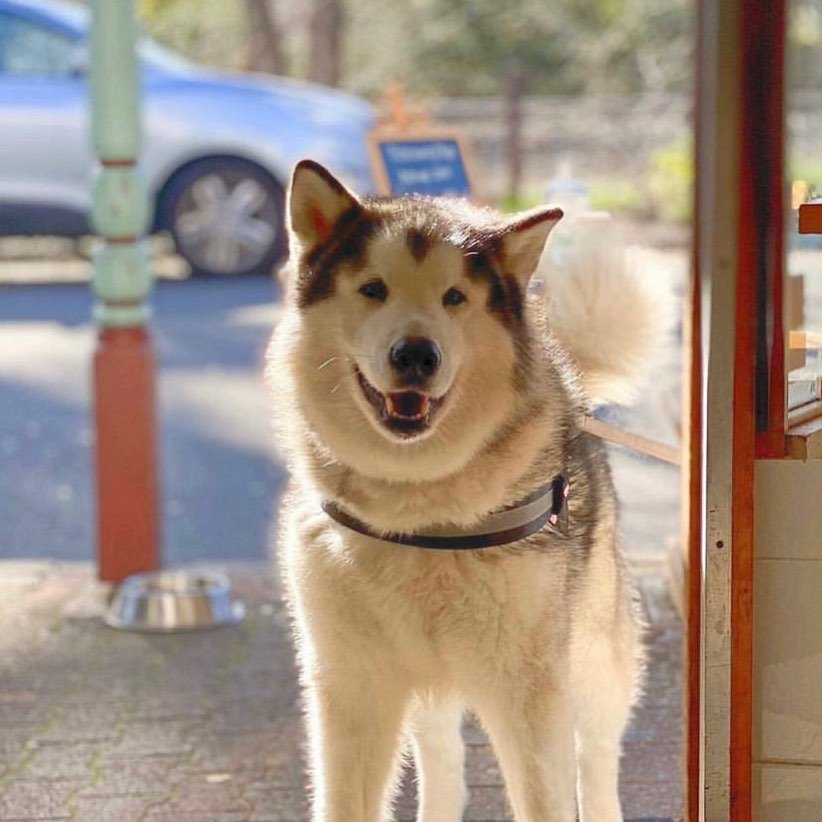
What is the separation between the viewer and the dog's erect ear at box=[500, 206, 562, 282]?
131 inches

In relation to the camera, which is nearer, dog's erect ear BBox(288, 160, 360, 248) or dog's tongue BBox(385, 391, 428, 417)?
dog's tongue BBox(385, 391, 428, 417)

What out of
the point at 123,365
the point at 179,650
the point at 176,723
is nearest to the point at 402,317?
the point at 176,723

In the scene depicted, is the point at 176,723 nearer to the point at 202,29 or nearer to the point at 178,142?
the point at 178,142

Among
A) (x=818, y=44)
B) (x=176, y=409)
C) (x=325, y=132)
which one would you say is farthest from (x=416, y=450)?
(x=325, y=132)

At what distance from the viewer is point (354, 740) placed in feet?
11.2

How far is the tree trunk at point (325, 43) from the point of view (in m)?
25.5

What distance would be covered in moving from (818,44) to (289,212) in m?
4.52

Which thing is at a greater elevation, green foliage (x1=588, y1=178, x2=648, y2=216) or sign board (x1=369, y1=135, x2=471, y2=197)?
sign board (x1=369, y1=135, x2=471, y2=197)

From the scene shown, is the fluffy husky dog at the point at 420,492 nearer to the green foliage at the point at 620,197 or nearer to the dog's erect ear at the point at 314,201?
the dog's erect ear at the point at 314,201

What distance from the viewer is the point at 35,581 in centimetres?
665

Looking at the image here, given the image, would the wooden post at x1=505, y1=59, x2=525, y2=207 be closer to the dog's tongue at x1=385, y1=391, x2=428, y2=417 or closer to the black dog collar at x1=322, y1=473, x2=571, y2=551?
the black dog collar at x1=322, y1=473, x2=571, y2=551

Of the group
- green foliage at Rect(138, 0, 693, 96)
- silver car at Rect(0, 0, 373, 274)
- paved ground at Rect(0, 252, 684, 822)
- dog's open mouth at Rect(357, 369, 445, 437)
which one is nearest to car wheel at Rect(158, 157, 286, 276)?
silver car at Rect(0, 0, 373, 274)

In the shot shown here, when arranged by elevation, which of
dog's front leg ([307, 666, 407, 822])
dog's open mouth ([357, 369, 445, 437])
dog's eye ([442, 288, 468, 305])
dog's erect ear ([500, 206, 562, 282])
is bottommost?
dog's front leg ([307, 666, 407, 822])

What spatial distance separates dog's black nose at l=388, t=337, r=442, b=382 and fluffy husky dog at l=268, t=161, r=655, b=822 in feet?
0.12
